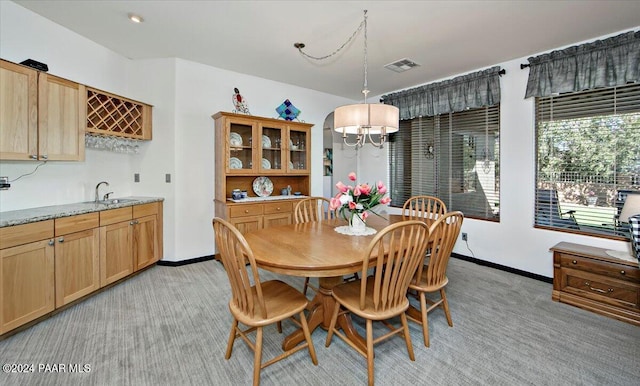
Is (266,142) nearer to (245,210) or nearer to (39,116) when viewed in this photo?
(245,210)

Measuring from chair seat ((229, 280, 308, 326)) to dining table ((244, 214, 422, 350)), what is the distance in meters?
0.21

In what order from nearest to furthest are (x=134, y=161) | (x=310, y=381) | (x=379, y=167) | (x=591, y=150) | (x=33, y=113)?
(x=310, y=381) < (x=33, y=113) < (x=591, y=150) < (x=134, y=161) < (x=379, y=167)

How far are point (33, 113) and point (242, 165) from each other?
1.94m

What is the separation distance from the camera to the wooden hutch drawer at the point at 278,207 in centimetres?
374

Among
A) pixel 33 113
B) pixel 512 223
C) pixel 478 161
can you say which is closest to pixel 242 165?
pixel 33 113

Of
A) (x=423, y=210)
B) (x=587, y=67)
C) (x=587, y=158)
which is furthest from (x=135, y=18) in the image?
(x=587, y=158)

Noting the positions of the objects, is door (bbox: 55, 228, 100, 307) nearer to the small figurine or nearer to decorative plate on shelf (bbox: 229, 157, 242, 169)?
decorative plate on shelf (bbox: 229, 157, 242, 169)

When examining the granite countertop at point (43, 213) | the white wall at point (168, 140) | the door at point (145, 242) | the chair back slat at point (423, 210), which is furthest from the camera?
the door at point (145, 242)

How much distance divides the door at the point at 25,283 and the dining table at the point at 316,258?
1.58 m

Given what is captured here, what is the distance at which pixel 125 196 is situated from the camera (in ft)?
11.7

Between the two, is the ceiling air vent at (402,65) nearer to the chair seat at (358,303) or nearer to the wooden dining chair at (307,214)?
the wooden dining chair at (307,214)

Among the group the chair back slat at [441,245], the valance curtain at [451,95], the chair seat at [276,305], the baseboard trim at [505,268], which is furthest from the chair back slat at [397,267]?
the valance curtain at [451,95]

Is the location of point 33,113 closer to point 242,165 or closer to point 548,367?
point 242,165

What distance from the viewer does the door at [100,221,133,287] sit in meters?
2.72
